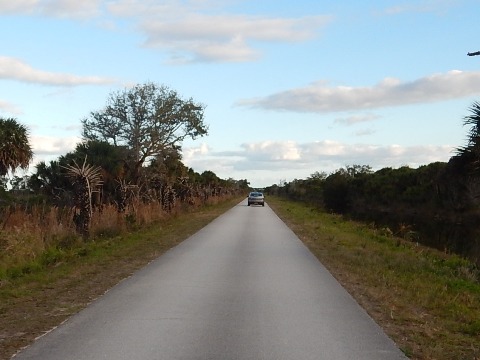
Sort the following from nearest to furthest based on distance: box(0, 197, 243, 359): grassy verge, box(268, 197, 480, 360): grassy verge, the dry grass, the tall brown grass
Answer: box(268, 197, 480, 360): grassy verge < box(0, 197, 243, 359): grassy verge < the dry grass < the tall brown grass


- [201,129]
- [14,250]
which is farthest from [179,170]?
[14,250]

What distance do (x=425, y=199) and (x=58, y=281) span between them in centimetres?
4895

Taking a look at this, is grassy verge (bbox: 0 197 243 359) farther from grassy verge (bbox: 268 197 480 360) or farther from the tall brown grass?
grassy verge (bbox: 268 197 480 360)

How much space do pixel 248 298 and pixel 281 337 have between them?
270 centimetres

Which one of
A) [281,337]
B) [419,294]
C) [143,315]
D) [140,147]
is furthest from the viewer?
[140,147]

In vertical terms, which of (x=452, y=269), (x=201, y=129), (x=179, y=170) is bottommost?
(x=452, y=269)

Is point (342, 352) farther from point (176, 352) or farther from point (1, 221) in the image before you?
point (1, 221)

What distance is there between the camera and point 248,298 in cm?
973

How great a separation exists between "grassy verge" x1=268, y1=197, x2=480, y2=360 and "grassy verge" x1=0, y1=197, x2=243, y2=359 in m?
4.47

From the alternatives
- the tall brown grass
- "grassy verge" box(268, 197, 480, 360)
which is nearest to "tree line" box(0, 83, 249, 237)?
the tall brown grass

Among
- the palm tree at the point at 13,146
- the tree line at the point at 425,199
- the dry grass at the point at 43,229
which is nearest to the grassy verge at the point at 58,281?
the dry grass at the point at 43,229

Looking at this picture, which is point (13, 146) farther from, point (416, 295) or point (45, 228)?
point (416, 295)

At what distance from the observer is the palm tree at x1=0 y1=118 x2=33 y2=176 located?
17.9m

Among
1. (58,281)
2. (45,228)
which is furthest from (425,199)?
(58,281)
